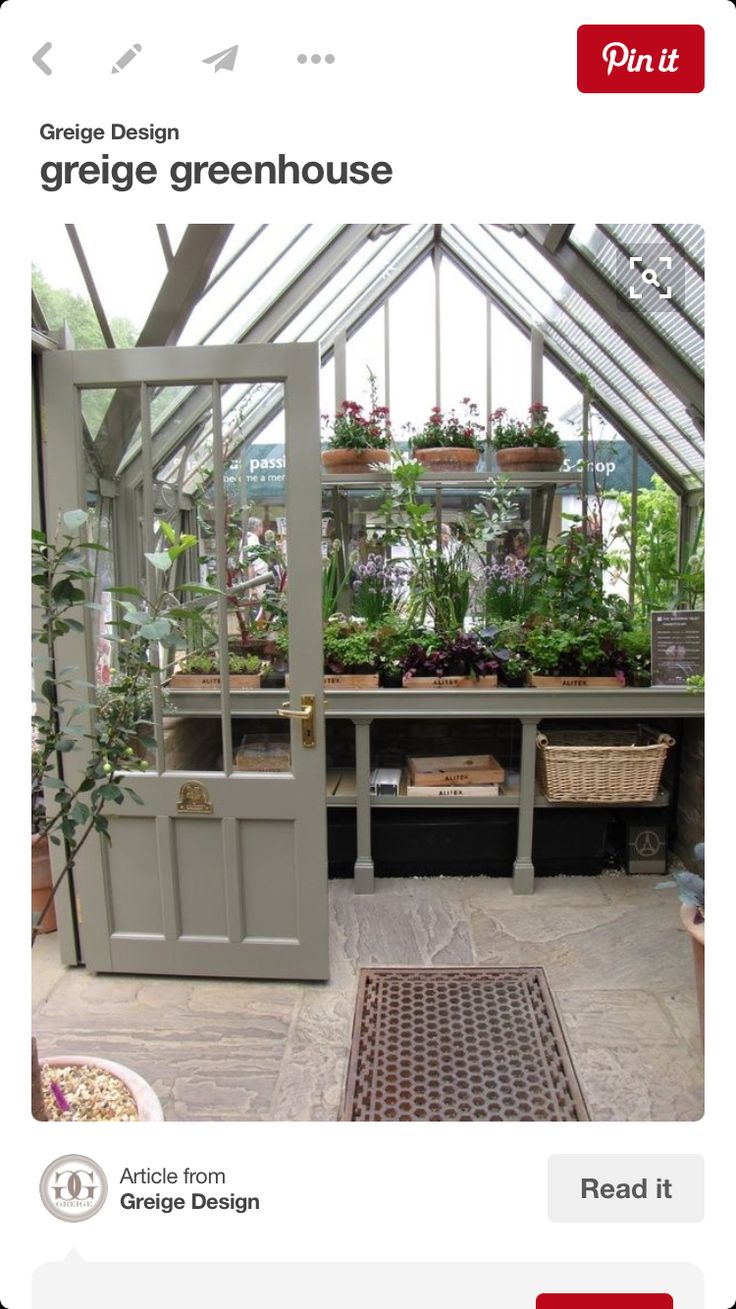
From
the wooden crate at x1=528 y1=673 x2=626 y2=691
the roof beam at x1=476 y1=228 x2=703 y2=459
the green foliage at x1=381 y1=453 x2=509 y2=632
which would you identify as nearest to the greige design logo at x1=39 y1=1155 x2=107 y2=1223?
the wooden crate at x1=528 y1=673 x2=626 y2=691

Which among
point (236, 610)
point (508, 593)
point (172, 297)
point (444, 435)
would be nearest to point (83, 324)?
point (172, 297)

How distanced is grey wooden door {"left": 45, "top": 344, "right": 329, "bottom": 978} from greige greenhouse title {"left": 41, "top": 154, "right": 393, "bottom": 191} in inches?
40.8

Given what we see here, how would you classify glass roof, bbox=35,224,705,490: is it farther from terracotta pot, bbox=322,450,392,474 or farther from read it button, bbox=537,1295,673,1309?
read it button, bbox=537,1295,673,1309

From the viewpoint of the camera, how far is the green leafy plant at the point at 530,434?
335cm

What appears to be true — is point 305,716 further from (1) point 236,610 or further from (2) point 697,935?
(2) point 697,935

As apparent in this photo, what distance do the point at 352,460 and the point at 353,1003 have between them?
7.33 feet

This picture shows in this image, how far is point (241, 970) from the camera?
2.30 m

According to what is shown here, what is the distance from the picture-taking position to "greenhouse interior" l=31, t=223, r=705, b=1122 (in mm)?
1802

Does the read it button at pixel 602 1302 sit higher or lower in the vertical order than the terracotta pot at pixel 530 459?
lower

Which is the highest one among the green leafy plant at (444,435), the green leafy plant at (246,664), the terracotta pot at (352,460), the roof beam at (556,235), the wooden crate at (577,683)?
the roof beam at (556,235)

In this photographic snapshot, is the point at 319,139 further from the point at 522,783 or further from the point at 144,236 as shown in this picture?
the point at 522,783

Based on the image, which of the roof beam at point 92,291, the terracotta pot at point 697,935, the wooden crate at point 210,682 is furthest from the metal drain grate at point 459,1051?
the roof beam at point 92,291

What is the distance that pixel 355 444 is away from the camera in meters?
3.29

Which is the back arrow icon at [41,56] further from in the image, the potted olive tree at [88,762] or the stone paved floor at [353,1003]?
the stone paved floor at [353,1003]
